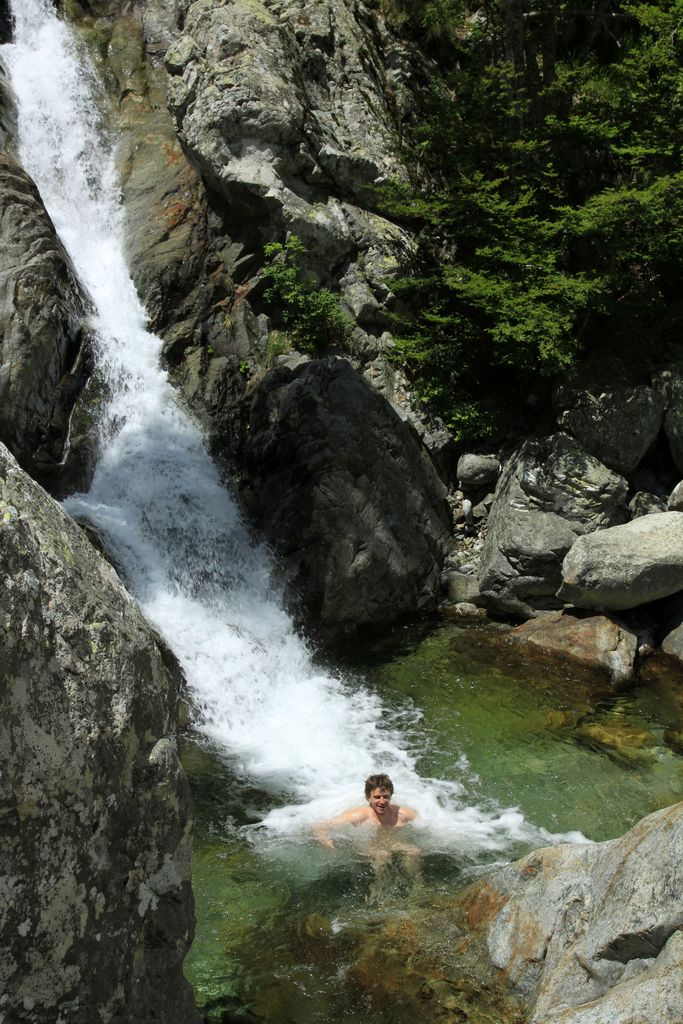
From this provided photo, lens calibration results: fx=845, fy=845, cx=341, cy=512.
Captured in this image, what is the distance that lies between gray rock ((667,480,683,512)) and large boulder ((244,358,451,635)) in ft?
10.8

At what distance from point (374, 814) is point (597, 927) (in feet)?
10.2

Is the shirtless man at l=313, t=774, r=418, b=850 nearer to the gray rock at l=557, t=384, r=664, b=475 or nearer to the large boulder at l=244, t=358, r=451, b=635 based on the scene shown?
the large boulder at l=244, t=358, r=451, b=635

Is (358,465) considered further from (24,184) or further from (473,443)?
(24,184)

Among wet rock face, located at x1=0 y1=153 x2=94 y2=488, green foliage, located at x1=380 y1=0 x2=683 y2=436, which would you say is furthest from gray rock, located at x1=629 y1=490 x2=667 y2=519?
wet rock face, located at x1=0 y1=153 x2=94 y2=488

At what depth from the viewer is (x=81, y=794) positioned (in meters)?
2.87

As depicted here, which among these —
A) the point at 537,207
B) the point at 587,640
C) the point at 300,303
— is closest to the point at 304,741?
the point at 587,640

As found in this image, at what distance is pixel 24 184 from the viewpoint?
A: 12039mm

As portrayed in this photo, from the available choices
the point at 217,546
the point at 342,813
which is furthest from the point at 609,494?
the point at 342,813

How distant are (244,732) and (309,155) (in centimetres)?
993

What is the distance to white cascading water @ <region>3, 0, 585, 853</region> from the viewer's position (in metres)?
7.91

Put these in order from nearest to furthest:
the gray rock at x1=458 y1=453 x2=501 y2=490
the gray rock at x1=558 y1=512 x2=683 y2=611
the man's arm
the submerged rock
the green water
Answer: the green water → the man's arm → the submerged rock → the gray rock at x1=558 y1=512 x2=683 y2=611 → the gray rock at x1=458 y1=453 x2=501 y2=490

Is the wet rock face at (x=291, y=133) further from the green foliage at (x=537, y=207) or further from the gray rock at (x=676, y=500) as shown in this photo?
the gray rock at (x=676, y=500)

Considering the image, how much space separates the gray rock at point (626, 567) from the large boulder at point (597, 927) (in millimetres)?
6552

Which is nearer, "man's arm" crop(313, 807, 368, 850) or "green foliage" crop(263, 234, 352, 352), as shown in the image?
"man's arm" crop(313, 807, 368, 850)
